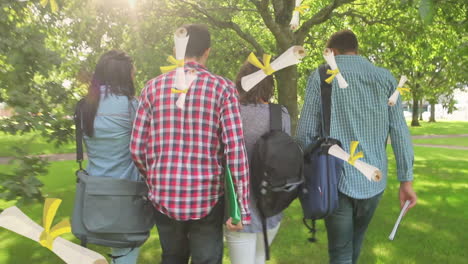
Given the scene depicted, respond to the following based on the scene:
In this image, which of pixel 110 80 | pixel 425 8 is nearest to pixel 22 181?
pixel 110 80

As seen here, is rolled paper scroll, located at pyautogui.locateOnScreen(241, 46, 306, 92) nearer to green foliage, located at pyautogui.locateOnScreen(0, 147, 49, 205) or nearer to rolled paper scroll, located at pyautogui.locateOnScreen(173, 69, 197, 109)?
rolled paper scroll, located at pyautogui.locateOnScreen(173, 69, 197, 109)

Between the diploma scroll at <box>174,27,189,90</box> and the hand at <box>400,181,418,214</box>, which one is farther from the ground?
the diploma scroll at <box>174,27,189,90</box>

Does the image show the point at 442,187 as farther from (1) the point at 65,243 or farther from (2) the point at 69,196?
(1) the point at 65,243

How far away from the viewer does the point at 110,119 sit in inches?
88.8

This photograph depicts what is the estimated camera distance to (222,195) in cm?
210

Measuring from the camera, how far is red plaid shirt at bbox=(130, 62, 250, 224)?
1958 millimetres

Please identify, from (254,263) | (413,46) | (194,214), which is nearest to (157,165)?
(194,214)

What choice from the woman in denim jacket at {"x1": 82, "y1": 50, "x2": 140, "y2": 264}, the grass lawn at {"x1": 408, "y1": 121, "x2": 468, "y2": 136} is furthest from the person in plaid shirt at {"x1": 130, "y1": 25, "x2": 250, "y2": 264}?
the grass lawn at {"x1": 408, "y1": 121, "x2": 468, "y2": 136}

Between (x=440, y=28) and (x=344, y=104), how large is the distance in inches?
328

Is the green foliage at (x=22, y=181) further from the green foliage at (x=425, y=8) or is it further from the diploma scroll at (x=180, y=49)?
the green foliage at (x=425, y=8)

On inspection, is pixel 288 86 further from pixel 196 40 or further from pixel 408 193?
pixel 196 40

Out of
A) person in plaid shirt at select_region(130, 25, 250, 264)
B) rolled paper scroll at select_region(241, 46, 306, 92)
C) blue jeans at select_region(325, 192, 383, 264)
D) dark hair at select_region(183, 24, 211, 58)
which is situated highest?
dark hair at select_region(183, 24, 211, 58)

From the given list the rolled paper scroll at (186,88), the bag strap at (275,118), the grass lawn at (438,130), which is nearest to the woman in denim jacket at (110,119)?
the rolled paper scroll at (186,88)

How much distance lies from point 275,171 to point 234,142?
11.2 inches
